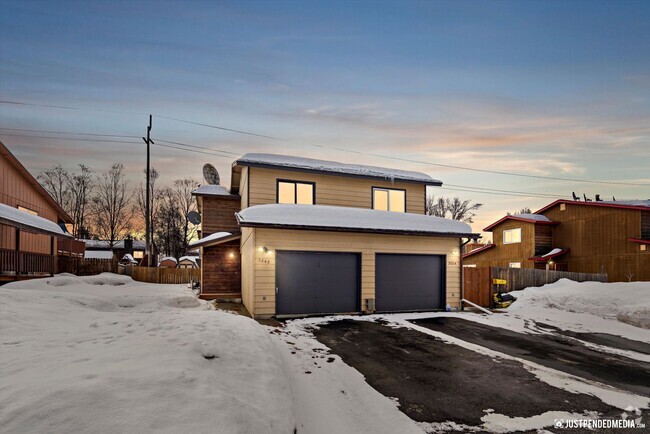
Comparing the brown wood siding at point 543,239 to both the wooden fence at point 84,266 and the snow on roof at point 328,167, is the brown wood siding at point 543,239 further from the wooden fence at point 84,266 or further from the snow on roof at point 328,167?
the wooden fence at point 84,266

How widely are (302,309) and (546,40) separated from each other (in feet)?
51.5

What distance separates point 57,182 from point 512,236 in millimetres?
55028

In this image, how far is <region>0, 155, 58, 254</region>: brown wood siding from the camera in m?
16.2

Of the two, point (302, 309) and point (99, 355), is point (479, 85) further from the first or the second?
point (99, 355)

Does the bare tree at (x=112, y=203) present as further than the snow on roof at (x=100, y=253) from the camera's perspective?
No

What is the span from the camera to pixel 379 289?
12.9 m

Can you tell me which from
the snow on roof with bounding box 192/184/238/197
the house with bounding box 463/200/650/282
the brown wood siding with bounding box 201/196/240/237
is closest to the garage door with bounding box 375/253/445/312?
the brown wood siding with bounding box 201/196/240/237

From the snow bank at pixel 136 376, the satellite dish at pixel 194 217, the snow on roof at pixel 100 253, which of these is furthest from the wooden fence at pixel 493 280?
the snow on roof at pixel 100 253

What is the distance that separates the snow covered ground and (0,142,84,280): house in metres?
8.30

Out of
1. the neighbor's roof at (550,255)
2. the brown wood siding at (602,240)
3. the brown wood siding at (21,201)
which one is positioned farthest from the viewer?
the neighbor's roof at (550,255)

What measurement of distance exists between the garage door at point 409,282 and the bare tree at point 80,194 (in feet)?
146

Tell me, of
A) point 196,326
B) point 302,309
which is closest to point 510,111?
point 302,309

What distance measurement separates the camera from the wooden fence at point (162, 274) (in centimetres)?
2395

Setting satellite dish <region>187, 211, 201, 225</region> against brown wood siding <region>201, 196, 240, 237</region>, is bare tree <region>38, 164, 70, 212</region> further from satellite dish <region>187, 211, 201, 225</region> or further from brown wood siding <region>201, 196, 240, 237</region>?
brown wood siding <region>201, 196, 240, 237</region>
